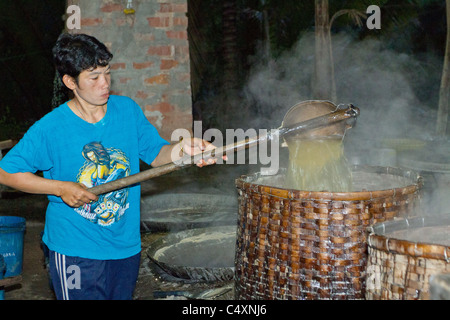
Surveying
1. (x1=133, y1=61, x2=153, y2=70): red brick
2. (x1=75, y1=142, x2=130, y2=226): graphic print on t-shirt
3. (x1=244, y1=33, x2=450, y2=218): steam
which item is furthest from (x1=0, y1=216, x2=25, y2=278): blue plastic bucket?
(x1=244, y1=33, x2=450, y2=218): steam

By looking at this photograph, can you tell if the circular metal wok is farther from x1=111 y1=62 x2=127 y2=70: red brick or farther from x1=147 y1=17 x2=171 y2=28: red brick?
x1=147 y1=17 x2=171 y2=28: red brick

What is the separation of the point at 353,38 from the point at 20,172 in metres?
13.9

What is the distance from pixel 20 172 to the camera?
8.18 ft

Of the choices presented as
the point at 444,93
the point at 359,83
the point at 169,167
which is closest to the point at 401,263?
the point at 169,167

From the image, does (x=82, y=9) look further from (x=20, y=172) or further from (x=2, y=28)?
(x=2, y=28)

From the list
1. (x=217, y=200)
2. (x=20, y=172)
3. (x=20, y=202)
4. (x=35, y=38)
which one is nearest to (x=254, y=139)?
(x=20, y=172)

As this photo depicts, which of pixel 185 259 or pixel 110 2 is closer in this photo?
pixel 185 259

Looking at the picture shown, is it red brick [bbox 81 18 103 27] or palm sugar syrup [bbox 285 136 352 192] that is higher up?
red brick [bbox 81 18 103 27]

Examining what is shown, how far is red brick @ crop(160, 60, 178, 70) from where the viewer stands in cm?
630

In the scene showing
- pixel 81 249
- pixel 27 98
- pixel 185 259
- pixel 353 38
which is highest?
pixel 353 38

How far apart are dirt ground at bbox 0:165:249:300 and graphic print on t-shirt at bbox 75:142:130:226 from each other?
1271 millimetres

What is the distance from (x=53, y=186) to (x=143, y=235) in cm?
316

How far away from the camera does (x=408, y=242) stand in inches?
75.8

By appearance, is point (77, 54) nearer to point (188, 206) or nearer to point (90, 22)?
point (188, 206)
